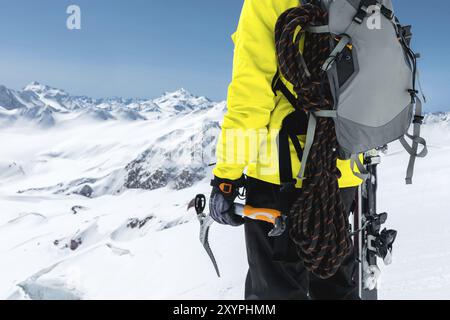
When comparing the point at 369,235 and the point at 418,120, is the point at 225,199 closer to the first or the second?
the point at 369,235

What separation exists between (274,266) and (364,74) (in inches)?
51.1

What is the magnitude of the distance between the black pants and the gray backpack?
35 cm

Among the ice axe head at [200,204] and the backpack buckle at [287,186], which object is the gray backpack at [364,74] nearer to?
the backpack buckle at [287,186]

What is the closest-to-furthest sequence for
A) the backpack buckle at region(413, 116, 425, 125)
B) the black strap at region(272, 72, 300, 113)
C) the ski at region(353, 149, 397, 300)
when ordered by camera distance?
1. the black strap at region(272, 72, 300, 113)
2. the backpack buckle at region(413, 116, 425, 125)
3. the ski at region(353, 149, 397, 300)

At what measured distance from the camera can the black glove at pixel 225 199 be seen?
2414 millimetres

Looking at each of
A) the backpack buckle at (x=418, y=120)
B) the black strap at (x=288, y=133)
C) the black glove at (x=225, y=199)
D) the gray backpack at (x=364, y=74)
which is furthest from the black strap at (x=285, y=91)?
the backpack buckle at (x=418, y=120)

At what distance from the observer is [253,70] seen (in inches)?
86.5

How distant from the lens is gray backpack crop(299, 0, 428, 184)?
213 cm

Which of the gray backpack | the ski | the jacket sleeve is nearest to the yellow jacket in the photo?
the jacket sleeve

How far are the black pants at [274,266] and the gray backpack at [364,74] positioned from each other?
0.35 m

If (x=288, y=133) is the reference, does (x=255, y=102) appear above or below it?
above

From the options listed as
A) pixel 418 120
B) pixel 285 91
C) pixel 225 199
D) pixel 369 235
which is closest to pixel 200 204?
pixel 225 199

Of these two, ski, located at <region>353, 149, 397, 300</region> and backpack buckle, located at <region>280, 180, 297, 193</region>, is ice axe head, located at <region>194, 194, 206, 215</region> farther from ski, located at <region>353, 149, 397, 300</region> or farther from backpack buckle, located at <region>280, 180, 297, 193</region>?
ski, located at <region>353, 149, 397, 300</region>
